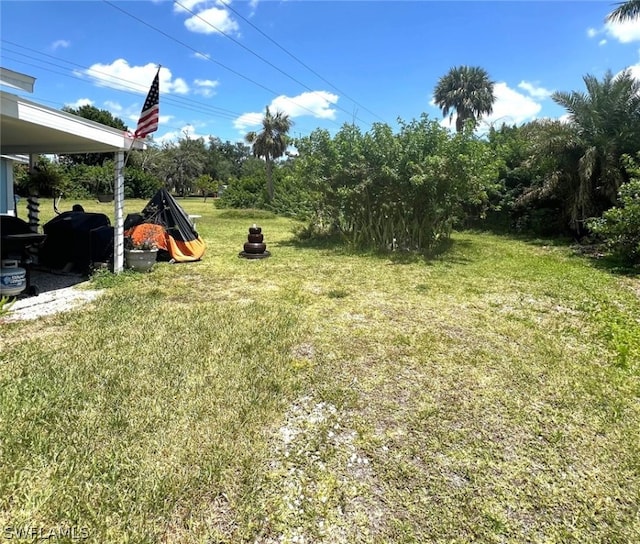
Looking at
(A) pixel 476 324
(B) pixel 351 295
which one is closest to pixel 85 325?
(B) pixel 351 295

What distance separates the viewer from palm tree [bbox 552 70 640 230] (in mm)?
9609

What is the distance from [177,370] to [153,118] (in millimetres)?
4159

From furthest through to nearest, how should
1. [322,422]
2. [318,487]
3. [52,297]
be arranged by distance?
1. [52,297]
2. [322,422]
3. [318,487]

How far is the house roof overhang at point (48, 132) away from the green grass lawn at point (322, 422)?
228cm

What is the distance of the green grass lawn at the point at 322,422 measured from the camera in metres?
1.82

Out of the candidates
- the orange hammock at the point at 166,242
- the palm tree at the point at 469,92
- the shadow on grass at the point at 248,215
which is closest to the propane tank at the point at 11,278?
the orange hammock at the point at 166,242

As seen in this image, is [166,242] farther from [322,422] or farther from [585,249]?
[585,249]

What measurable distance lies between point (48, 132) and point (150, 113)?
1383 mm

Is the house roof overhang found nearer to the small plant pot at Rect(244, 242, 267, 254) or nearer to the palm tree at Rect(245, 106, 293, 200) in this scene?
the small plant pot at Rect(244, 242, 267, 254)

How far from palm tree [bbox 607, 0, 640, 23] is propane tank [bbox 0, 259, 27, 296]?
15232 millimetres

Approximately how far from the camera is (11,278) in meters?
4.73

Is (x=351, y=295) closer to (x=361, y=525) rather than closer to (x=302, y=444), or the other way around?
(x=302, y=444)

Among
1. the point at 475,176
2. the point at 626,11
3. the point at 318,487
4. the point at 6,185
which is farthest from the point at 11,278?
the point at 626,11

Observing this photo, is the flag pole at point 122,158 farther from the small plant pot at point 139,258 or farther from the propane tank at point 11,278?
the propane tank at point 11,278
